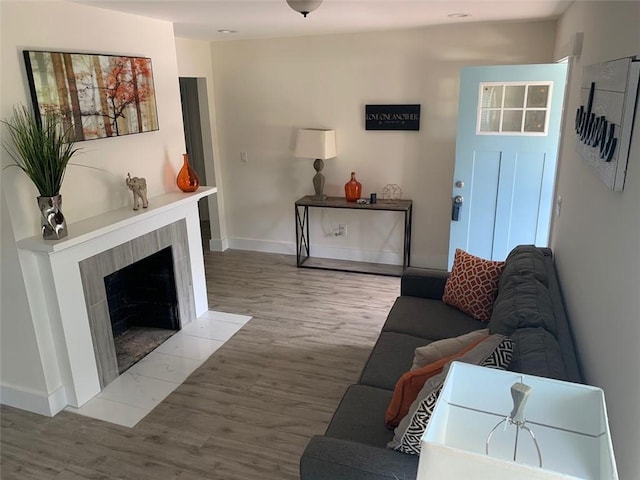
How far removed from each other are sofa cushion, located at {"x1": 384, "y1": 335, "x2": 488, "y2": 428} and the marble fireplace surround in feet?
6.29

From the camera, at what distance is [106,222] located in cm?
294

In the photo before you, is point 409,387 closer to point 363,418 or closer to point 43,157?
point 363,418

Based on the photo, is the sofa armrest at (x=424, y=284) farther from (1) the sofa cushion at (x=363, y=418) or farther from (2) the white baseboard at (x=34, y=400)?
(2) the white baseboard at (x=34, y=400)

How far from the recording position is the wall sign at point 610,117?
1.38 metres

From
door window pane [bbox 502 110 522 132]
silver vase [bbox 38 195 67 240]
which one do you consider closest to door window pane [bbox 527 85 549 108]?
door window pane [bbox 502 110 522 132]

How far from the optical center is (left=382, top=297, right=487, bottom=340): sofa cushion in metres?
2.79

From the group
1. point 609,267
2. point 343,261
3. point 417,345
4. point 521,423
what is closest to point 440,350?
point 417,345

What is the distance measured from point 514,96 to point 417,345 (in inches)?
94.1

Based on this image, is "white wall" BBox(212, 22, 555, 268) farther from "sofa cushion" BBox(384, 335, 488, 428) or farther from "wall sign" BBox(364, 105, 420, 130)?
"sofa cushion" BBox(384, 335, 488, 428)

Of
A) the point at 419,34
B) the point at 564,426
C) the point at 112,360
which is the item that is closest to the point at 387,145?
the point at 419,34

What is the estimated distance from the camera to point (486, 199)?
4.15 metres

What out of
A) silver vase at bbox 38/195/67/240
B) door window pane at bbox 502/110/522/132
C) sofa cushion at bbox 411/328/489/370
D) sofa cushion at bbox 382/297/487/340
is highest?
door window pane at bbox 502/110/522/132

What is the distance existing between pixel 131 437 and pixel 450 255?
119 inches

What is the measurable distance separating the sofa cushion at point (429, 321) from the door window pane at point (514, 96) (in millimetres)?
1854
